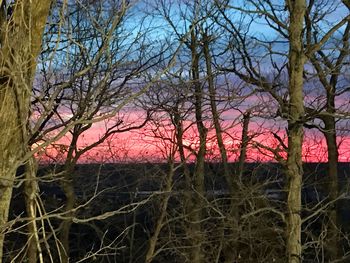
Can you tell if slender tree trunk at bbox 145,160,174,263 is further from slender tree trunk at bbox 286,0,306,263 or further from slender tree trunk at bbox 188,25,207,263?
slender tree trunk at bbox 286,0,306,263

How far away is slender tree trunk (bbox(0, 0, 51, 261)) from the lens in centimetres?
405

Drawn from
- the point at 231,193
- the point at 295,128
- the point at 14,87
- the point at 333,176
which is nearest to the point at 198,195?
the point at 231,193

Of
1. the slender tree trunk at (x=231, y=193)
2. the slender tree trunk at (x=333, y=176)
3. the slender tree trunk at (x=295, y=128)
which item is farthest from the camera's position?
the slender tree trunk at (x=333, y=176)

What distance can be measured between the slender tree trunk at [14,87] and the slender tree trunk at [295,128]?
21.6 feet

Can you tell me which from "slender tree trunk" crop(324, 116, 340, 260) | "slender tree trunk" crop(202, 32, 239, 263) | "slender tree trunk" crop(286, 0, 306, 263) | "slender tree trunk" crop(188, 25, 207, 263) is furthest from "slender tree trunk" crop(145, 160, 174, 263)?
"slender tree trunk" crop(286, 0, 306, 263)

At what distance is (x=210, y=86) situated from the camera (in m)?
16.1

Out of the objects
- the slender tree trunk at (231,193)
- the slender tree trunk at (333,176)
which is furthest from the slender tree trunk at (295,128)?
the slender tree trunk at (333,176)

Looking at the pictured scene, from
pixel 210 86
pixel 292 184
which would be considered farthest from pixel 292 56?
pixel 210 86

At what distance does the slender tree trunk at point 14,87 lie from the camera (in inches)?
160

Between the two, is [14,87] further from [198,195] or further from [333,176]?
[333,176]

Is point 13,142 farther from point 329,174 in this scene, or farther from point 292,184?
point 329,174

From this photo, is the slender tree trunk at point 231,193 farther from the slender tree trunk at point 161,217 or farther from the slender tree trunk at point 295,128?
the slender tree trunk at point 295,128

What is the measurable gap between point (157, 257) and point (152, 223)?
1.70 meters

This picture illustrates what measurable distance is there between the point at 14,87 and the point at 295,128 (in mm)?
6954
